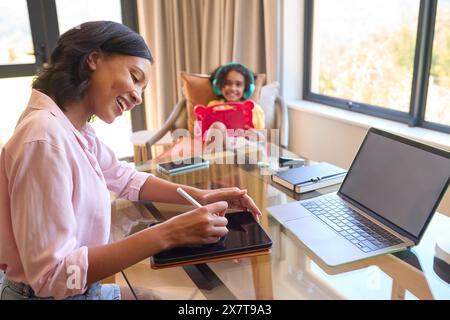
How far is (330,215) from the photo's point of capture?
1.11 meters

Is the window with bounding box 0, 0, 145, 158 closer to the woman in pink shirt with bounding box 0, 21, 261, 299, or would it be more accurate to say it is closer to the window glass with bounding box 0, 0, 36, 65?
the window glass with bounding box 0, 0, 36, 65

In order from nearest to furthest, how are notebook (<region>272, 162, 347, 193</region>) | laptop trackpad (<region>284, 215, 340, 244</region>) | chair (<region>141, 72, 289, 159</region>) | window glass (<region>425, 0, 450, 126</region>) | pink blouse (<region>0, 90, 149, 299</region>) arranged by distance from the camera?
pink blouse (<region>0, 90, 149, 299</region>) < laptop trackpad (<region>284, 215, 340, 244</region>) < notebook (<region>272, 162, 347, 193</region>) < window glass (<region>425, 0, 450, 126</region>) < chair (<region>141, 72, 289, 159</region>)

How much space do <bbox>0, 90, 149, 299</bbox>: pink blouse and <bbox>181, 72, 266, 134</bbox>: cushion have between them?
1.99 meters

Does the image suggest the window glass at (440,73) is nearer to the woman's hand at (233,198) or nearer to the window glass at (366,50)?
the window glass at (366,50)

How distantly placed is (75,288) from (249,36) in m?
2.62

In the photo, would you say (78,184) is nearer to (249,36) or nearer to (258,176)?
(258,176)

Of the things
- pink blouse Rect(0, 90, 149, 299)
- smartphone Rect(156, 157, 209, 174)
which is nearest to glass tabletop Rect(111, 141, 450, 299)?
pink blouse Rect(0, 90, 149, 299)

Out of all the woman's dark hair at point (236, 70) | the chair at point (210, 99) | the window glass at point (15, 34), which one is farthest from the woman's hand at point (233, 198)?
the window glass at point (15, 34)

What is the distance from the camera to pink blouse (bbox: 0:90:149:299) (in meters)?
0.78

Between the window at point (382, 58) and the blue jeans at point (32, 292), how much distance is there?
1995 mm

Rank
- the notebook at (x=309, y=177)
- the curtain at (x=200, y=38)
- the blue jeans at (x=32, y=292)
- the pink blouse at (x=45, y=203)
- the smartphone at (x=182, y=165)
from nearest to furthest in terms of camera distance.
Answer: the pink blouse at (x=45, y=203), the blue jeans at (x=32, y=292), the notebook at (x=309, y=177), the smartphone at (x=182, y=165), the curtain at (x=200, y=38)

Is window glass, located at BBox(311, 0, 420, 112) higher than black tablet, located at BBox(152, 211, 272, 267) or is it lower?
higher

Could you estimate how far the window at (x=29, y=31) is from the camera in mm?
3223

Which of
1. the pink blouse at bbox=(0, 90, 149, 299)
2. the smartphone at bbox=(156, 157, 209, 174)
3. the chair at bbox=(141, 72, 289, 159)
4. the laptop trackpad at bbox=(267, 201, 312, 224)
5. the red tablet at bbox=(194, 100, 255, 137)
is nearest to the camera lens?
the pink blouse at bbox=(0, 90, 149, 299)
